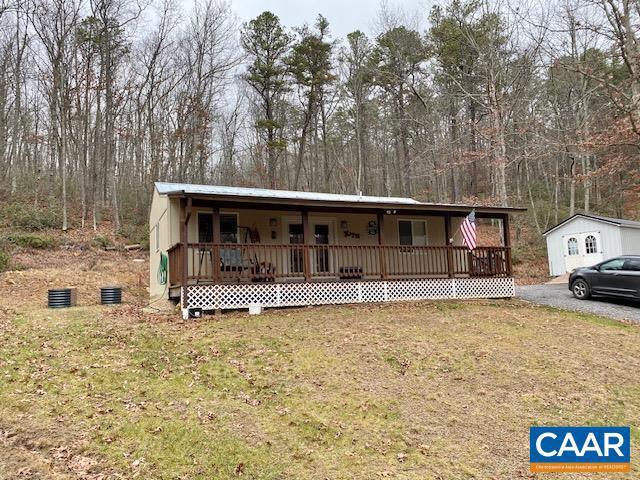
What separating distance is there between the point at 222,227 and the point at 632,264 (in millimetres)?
11953

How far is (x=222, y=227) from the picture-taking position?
13.1 metres

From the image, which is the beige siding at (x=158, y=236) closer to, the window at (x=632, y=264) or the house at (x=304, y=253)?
the house at (x=304, y=253)

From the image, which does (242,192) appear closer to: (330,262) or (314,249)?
(314,249)

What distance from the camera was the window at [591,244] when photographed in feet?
63.0

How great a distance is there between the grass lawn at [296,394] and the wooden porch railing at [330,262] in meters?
1.74

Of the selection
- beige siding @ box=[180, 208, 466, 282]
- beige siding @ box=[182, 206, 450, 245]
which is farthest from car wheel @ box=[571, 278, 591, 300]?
beige siding @ box=[182, 206, 450, 245]

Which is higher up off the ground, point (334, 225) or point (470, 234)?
point (334, 225)

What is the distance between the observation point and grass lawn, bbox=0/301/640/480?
177 inches

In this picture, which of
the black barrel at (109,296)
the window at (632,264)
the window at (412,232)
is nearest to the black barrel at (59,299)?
the black barrel at (109,296)

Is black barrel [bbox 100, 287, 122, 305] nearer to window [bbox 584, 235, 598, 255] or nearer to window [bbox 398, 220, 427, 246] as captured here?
window [bbox 398, 220, 427, 246]

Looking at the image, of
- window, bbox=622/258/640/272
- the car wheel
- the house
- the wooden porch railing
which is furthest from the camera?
the car wheel

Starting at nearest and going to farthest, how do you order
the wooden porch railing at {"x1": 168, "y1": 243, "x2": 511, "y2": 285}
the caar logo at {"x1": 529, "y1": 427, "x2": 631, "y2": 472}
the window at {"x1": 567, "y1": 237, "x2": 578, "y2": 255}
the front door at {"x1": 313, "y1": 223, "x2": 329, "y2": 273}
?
the caar logo at {"x1": 529, "y1": 427, "x2": 631, "y2": 472} < the wooden porch railing at {"x1": 168, "y1": 243, "x2": 511, "y2": 285} < the front door at {"x1": 313, "y1": 223, "x2": 329, "y2": 273} < the window at {"x1": 567, "y1": 237, "x2": 578, "y2": 255}

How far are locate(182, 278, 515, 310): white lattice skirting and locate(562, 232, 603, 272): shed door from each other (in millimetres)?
7763

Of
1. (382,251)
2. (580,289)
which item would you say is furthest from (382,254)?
(580,289)
